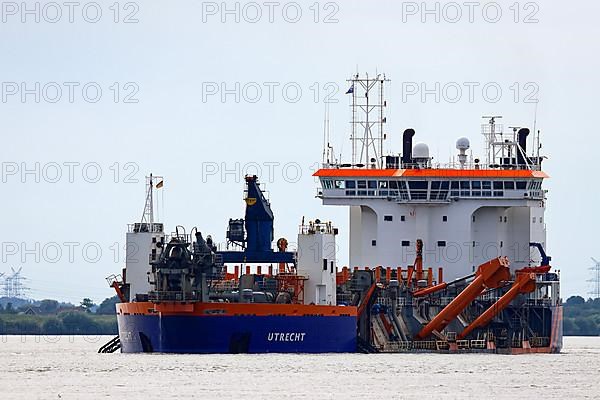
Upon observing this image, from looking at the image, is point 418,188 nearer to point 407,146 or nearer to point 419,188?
point 419,188

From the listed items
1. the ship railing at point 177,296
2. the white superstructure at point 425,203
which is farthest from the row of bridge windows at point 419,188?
the ship railing at point 177,296

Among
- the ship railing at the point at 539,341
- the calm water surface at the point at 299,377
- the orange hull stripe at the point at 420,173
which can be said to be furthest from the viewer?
the ship railing at the point at 539,341

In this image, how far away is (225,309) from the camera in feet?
284

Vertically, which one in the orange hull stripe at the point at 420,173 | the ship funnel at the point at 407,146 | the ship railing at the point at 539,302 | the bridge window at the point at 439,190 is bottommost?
the ship railing at the point at 539,302

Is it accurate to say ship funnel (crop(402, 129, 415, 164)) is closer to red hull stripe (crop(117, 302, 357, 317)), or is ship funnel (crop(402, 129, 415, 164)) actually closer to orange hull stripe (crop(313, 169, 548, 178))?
orange hull stripe (crop(313, 169, 548, 178))

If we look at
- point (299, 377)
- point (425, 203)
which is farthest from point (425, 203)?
point (299, 377)

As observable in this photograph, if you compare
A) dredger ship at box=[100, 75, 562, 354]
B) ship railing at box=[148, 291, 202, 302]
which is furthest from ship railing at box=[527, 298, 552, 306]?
ship railing at box=[148, 291, 202, 302]

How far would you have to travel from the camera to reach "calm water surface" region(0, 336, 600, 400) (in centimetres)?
7169

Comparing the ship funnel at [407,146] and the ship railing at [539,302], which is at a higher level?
the ship funnel at [407,146]

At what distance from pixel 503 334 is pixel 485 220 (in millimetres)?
5670

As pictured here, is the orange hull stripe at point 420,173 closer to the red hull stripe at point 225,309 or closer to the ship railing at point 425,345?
the ship railing at point 425,345

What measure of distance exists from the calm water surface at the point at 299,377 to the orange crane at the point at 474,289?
1742 mm

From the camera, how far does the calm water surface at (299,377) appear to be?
235ft

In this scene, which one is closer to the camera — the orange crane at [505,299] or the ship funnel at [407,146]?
the orange crane at [505,299]
